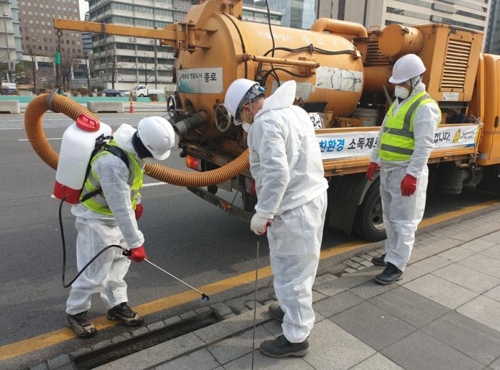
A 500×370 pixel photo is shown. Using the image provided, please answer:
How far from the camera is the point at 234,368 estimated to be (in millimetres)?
2467

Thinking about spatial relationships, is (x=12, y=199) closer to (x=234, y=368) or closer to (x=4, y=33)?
(x=234, y=368)

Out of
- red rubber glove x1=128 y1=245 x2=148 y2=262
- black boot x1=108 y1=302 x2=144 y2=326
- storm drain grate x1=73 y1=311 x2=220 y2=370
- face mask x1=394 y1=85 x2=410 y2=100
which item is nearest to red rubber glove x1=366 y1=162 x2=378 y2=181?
face mask x1=394 y1=85 x2=410 y2=100

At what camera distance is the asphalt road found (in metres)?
3.31

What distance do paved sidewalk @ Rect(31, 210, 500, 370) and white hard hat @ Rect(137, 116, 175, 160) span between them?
1353mm

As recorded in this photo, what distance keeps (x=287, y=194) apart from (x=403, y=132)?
1793mm

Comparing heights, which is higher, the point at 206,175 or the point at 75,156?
the point at 75,156

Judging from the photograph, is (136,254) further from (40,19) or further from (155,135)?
(40,19)

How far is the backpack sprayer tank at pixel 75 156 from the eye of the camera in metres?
2.58

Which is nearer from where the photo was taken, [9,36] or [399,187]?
[399,187]

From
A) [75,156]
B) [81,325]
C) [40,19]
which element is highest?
[40,19]

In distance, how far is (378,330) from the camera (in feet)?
9.50

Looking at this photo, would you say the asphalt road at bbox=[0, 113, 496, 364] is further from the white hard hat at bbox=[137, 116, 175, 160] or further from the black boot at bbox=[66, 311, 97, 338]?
the white hard hat at bbox=[137, 116, 175, 160]

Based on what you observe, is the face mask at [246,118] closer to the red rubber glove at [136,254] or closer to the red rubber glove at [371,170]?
the red rubber glove at [136,254]

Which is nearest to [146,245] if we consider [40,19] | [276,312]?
[276,312]
